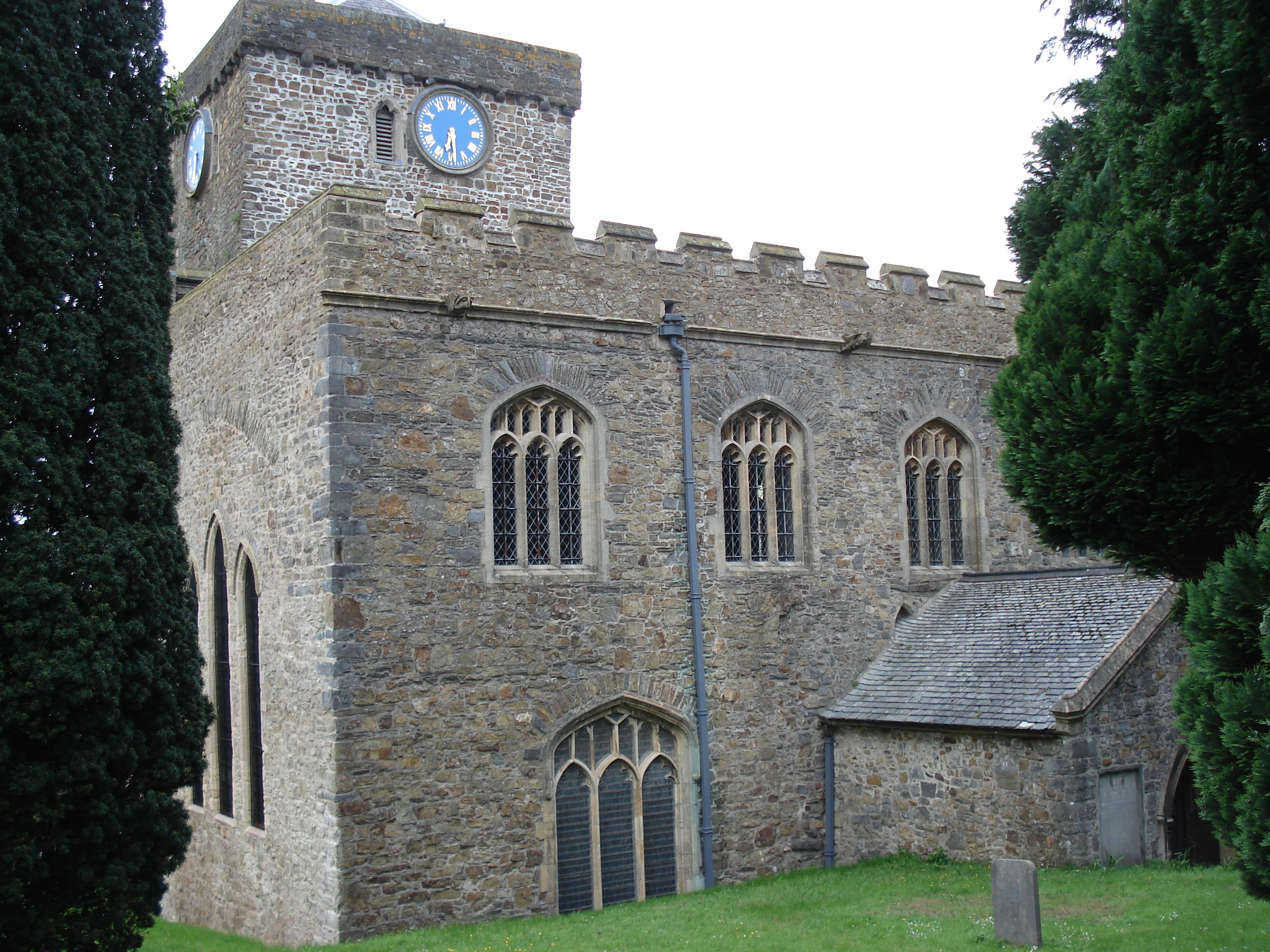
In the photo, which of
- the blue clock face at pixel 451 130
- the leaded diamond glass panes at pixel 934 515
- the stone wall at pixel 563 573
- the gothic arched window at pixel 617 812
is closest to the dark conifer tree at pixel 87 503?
the stone wall at pixel 563 573

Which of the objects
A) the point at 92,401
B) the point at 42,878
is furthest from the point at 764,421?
the point at 42,878

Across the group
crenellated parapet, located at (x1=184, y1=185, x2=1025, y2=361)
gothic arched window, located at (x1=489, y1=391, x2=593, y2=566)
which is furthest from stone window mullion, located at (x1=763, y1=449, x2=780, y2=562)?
gothic arched window, located at (x1=489, y1=391, x2=593, y2=566)

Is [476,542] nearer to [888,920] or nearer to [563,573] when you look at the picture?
[563,573]

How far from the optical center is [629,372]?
47.9 ft

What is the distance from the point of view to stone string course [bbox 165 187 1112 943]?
1270 centimetres

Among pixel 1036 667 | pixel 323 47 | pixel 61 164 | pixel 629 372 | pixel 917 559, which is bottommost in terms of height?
pixel 1036 667

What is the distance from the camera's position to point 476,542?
13320 millimetres

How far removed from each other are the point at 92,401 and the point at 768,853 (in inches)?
354

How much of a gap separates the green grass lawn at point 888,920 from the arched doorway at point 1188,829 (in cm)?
82

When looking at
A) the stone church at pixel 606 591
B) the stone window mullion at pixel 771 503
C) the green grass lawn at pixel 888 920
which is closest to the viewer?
the green grass lawn at pixel 888 920

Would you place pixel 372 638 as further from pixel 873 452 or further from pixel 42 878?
pixel 873 452

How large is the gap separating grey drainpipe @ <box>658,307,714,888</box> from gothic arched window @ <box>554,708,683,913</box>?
0.32m

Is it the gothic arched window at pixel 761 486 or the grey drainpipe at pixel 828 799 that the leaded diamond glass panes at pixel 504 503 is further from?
the grey drainpipe at pixel 828 799

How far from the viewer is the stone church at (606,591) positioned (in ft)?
42.2
